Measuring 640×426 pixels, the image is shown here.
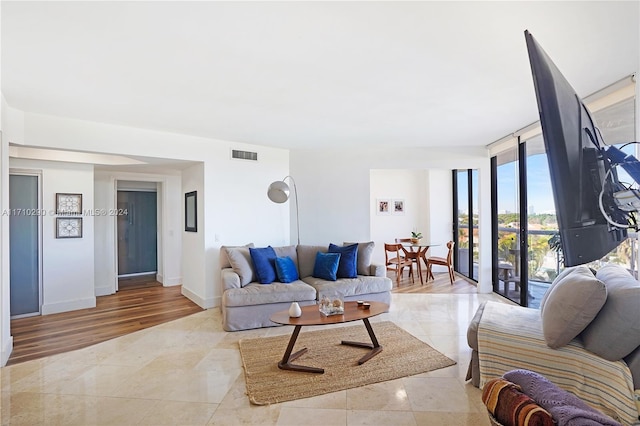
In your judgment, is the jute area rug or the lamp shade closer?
the jute area rug

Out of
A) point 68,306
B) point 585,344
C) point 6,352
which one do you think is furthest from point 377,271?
point 68,306

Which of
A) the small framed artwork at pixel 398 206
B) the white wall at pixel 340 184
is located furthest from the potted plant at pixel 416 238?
the white wall at pixel 340 184

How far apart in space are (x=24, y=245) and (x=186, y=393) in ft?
12.0

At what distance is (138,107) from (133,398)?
2.68 metres

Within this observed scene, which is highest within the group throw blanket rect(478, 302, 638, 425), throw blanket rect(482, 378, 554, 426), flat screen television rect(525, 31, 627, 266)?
flat screen television rect(525, 31, 627, 266)

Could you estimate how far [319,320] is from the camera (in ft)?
9.70

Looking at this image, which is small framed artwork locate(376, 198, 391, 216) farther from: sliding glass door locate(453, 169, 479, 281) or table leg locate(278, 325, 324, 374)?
table leg locate(278, 325, 324, 374)

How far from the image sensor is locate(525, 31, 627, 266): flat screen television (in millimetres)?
1119

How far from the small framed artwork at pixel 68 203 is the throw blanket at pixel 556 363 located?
17.5ft

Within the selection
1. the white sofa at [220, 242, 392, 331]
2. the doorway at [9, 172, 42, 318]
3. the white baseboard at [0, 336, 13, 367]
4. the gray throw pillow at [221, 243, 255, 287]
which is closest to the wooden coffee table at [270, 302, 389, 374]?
the white sofa at [220, 242, 392, 331]

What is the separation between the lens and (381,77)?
2750mm

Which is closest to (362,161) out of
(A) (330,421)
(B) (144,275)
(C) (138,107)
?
(C) (138,107)

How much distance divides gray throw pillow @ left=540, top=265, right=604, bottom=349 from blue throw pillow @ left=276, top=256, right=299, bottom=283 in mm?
2885

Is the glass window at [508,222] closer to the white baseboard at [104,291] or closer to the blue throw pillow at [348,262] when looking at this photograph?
the blue throw pillow at [348,262]
